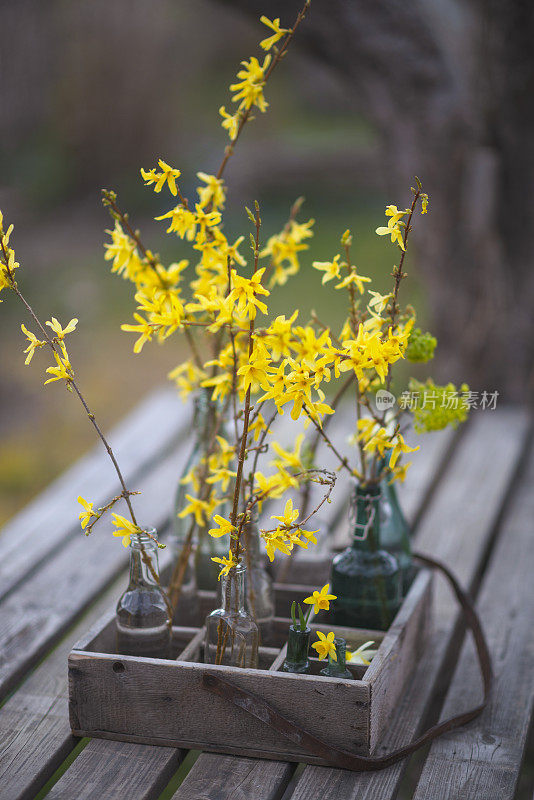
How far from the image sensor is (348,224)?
597cm

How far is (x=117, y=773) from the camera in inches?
44.5

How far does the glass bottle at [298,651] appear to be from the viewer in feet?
3.78

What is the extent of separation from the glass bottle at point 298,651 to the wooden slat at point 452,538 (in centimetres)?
12

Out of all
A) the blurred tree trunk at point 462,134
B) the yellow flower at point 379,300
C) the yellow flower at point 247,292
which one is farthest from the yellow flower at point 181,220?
the blurred tree trunk at point 462,134

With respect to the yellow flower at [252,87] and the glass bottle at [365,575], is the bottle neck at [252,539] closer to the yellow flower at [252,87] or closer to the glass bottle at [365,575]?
the glass bottle at [365,575]

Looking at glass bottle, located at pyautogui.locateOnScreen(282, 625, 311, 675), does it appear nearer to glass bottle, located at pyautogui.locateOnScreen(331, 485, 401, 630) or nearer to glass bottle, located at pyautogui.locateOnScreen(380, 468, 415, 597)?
glass bottle, located at pyautogui.locateOnScreen(331, 485, 401, 630)

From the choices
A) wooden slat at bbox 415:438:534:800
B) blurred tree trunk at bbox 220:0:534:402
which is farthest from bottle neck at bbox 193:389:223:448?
blurred tree trunk at bbox 220:0:534:402

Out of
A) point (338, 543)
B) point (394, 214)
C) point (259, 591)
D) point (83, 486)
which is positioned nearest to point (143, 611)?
point (259, 591)

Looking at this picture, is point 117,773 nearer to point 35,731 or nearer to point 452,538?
point 35,731

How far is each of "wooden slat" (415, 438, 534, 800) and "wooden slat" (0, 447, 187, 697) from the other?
59 cm

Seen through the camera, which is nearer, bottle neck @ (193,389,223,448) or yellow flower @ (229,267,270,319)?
yellow flower @ (229,267,270,319)

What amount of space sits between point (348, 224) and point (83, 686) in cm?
504

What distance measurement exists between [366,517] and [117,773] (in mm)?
429

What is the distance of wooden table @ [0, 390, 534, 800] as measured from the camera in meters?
1.13
